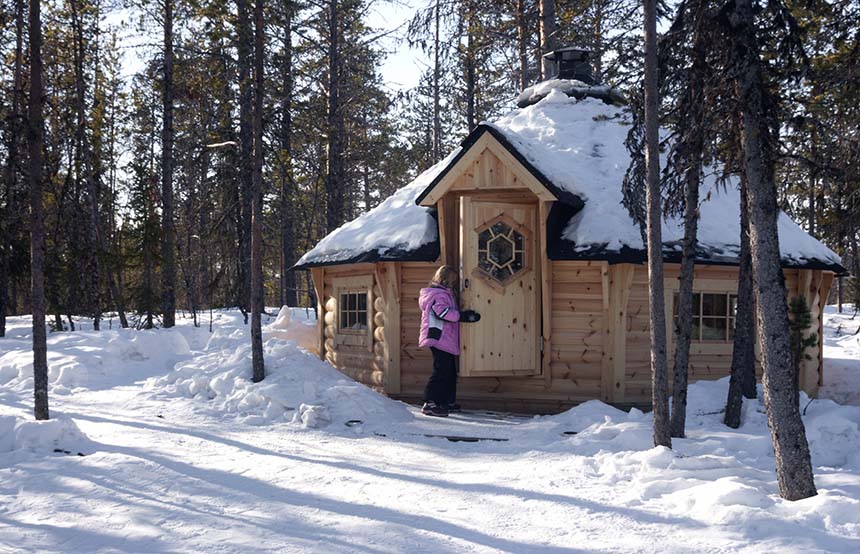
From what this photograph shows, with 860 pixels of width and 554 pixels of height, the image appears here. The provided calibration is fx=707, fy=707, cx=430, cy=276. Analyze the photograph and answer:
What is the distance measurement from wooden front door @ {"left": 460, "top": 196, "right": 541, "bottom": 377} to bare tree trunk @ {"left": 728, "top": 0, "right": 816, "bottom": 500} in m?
4.54

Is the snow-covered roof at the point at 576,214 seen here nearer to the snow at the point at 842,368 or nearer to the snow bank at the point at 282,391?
the snow bank at the point at 282,391

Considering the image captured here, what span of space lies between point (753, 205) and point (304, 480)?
461cm

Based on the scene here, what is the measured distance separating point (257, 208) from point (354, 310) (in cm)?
265

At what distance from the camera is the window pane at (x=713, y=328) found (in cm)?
1103

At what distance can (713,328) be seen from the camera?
11.1 m

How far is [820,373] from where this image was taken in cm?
1214

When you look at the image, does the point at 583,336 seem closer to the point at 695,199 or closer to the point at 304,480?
the point at 695,199

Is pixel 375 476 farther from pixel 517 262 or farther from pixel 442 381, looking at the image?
pixel 517 262

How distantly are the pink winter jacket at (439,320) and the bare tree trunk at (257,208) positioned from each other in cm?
260

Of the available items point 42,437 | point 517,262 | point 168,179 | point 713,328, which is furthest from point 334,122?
point 42,437

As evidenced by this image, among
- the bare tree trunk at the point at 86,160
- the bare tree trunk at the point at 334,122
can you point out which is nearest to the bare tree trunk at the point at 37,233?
the bare tree trunk at the point at 334,122

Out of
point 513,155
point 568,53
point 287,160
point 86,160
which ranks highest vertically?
point 568,53

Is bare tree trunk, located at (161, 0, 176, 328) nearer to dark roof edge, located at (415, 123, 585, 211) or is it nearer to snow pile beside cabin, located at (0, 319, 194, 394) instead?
snow pile beside cabin, located at (0, 319, 194, 394)

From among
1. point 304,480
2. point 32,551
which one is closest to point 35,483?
point 32,551
